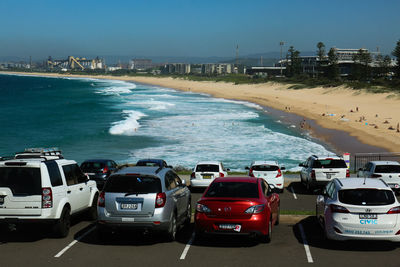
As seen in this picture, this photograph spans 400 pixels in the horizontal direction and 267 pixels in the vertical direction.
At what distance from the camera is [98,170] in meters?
21.6

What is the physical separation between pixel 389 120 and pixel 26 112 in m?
60.0

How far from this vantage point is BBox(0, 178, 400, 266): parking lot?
998 centimetres

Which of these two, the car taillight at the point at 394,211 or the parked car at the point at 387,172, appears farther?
the parked car at the point at 387,172

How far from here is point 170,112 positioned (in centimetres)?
8081

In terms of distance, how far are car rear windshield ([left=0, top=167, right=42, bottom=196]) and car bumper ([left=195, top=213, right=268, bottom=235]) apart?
139 inches

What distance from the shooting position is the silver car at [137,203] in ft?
36.0

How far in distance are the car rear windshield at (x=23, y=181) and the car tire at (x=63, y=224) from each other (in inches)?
34.1

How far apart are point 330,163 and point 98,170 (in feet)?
30.4

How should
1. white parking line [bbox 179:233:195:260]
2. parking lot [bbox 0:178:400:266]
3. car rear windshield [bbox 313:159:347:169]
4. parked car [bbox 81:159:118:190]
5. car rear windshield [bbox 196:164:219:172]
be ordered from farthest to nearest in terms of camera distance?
car rear windshield [bbox 196:164:219:172]
parked car [bbox 81:159:118:190]
car rear windshield [bbox 313:159:347:169]
white parking line [bbox 179:233:195:260]
parking lot [bbox 0:178:400:266]

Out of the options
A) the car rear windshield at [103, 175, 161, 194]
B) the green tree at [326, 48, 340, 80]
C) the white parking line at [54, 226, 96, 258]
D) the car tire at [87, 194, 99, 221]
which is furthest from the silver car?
the green tree at [326, 48, 340, 80]

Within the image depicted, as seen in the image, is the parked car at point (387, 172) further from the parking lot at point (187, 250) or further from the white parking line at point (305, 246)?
the parking lot at point (187, 250)

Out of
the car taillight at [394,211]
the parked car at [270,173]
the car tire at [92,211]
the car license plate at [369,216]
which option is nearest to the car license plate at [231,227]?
the car license plate at [369,216]

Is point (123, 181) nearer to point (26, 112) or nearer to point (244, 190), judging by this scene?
point (244, 190)

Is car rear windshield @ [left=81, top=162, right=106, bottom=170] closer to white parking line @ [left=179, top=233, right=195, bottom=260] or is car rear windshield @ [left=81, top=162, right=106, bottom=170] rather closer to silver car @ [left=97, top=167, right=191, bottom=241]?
silver car @ [left=97, top=167, right=191, bottom=241]
